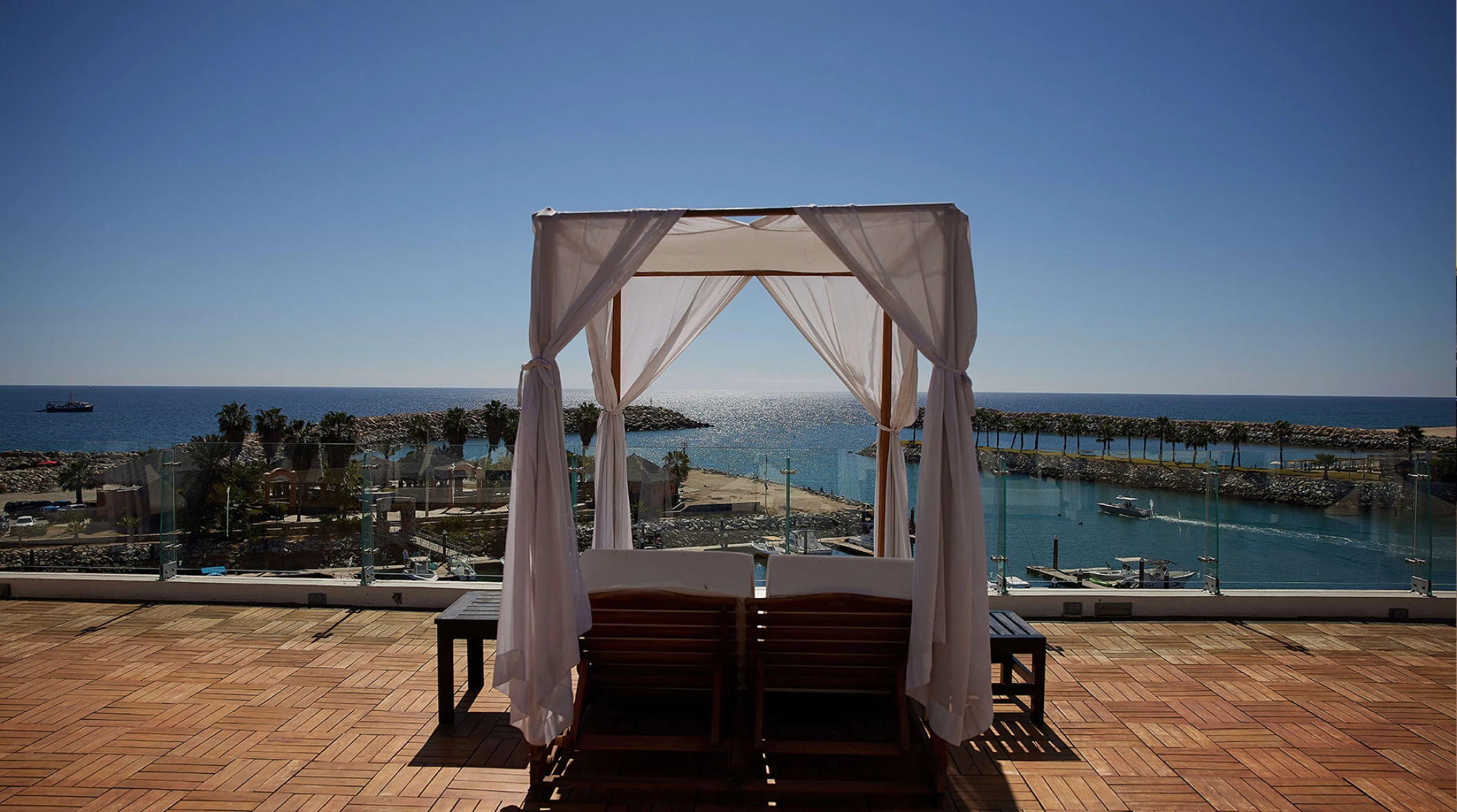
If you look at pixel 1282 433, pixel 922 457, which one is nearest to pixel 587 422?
pixel 922 457

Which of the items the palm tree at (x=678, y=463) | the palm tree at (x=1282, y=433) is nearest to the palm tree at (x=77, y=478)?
the palm tree at (x=678, y=463)

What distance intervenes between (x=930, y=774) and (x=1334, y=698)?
88.5 inches

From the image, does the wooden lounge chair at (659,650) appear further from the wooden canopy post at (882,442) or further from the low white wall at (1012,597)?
→ the low white wall at (1012,597)

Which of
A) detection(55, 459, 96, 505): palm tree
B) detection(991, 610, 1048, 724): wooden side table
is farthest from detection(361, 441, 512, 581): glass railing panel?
detection(991, 610, 1048, 724): wooden side table

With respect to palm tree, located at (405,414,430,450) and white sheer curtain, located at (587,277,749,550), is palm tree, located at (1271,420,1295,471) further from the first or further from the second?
white sheer curtain, located at (587,277,749,550)

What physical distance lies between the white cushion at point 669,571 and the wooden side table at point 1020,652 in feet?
3.43

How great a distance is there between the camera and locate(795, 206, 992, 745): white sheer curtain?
248 centimetres

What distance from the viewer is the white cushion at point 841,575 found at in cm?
263

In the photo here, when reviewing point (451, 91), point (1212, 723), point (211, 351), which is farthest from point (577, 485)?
point (211, 351)

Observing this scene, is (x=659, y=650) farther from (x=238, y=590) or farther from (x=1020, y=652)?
(x=238, y=590)

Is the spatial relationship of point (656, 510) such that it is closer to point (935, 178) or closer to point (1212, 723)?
point (1212, 723)

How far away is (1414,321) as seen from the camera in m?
41.3

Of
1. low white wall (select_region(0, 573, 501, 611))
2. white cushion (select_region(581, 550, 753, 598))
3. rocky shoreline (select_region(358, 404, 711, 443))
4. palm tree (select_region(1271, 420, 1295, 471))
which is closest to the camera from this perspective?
white cushion (select_region(581, 550, 753, 598))

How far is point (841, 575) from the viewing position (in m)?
2.65
